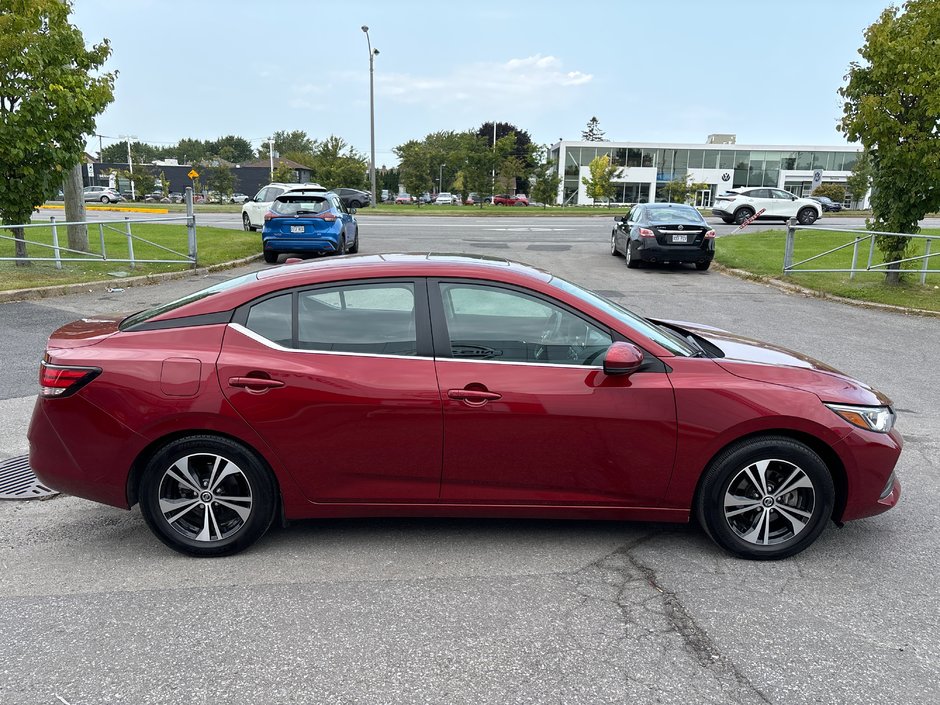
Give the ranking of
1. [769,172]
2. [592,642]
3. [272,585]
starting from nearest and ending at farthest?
[592,642]
[272,585]
[769,172]

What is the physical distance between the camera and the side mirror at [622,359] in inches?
139

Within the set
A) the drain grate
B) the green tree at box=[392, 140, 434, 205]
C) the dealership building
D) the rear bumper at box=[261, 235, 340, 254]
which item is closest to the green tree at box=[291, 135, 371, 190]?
the green tree at box=[392, 140, 434, 205]

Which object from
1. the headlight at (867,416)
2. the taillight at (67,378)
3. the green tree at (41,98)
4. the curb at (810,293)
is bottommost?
the curb at (810,293)

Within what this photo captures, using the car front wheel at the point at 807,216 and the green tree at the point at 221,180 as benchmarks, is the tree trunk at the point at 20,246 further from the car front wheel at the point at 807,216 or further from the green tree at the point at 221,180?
the green tree at the point at 221,180

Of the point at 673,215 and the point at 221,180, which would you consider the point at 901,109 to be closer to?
the point at 673,215

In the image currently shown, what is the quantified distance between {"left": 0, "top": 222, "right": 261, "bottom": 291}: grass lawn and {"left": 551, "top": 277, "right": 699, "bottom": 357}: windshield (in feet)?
34.8

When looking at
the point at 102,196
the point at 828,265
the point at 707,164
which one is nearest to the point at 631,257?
the point at 828,265

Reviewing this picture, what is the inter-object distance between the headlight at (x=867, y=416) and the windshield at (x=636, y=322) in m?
0.79

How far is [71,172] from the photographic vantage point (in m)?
14.2

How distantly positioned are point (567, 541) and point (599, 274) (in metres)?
11.8

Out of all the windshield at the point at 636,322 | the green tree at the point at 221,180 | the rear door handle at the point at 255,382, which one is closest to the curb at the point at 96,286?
the rear door handle at the point at 255,382

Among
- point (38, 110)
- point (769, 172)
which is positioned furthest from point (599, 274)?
point (769, 172)

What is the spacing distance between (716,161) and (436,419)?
3158 inches

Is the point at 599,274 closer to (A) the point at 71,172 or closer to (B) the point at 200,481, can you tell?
(A) the point at 71,172
